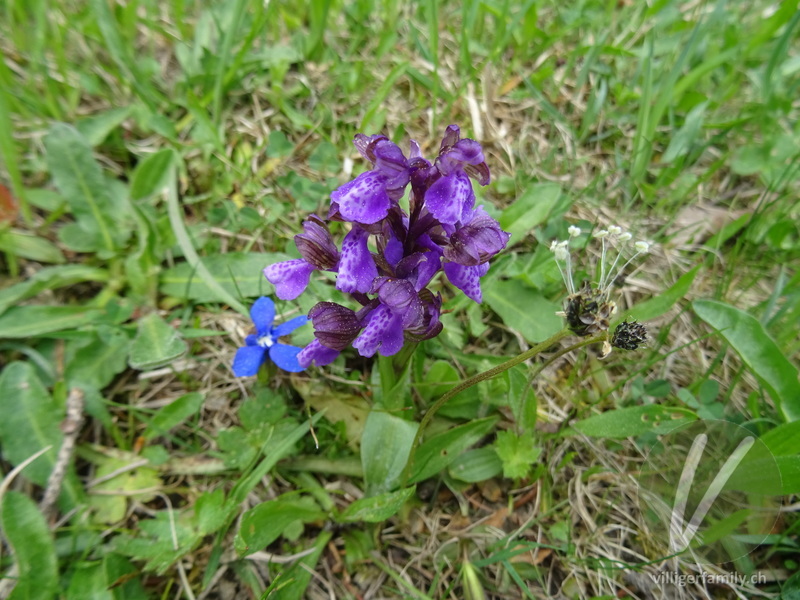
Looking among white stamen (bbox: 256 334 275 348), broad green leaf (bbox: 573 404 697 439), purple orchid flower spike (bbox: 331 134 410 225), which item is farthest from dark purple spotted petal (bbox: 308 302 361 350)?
broad green leaf (bbox: 573 404 697 439)

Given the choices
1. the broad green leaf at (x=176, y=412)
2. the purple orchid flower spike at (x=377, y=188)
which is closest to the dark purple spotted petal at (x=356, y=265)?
the purple orchid flower spike at (x=377, y=188)

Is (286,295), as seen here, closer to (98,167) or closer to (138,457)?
(138,457)

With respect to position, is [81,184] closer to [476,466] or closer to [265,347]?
[265,347]

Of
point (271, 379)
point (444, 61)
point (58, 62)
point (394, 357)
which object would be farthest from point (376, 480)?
point (58, 62)

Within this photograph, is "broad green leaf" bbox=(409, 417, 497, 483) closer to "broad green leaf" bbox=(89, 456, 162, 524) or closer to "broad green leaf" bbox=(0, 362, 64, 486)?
"broad green leaf" bbox=(89, 456, 162, 524)

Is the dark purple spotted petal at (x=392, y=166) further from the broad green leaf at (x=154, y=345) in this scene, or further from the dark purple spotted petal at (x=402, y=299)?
the broad green leaf at (x=154, y=345)
